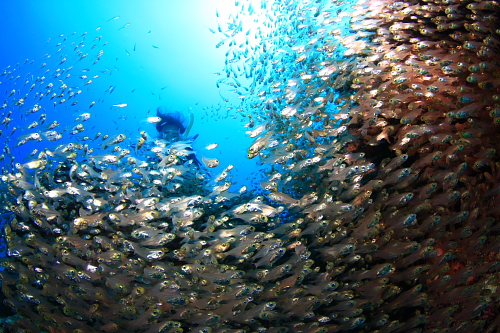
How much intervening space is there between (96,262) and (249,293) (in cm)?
274

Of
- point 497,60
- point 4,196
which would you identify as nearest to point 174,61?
point 4,196

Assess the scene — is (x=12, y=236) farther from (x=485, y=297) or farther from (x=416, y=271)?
(x=485, y=297)

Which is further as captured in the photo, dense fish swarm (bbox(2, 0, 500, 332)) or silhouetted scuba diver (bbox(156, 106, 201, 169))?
silhouetted scuba diver (bbox(156, 106, 201, 169))

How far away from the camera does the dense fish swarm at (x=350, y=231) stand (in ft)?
12.4

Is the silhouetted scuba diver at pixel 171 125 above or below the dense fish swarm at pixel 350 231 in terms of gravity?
above

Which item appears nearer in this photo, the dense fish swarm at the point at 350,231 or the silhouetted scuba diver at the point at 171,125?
the dense fish swarm at the point at 350,231

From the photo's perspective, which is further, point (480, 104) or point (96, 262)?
point (96, 262)

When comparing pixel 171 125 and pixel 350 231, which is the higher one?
pixel 171 125

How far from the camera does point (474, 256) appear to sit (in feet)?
12.8

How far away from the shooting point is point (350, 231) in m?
4.41

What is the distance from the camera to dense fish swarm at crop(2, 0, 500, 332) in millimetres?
3787

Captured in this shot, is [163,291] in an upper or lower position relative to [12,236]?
lower

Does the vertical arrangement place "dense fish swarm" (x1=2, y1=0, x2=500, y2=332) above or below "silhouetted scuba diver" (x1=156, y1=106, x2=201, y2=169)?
below

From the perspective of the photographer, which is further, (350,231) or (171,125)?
(171,125)
